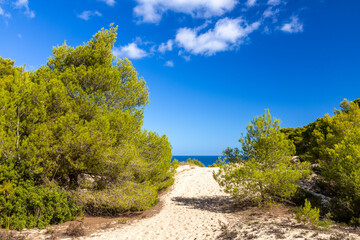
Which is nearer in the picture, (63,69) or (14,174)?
(14,174)

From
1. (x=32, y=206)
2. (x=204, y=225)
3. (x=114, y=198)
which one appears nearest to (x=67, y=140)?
(x=32, y=206)

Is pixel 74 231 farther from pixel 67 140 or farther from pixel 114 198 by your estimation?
pixel 67 140

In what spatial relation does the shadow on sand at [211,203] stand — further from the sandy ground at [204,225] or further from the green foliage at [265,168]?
the green foliage at [265,168]

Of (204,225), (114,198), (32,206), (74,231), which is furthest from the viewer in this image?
(114,198)

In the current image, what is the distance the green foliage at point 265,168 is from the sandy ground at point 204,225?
3.46 ft

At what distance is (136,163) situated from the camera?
11023 millimetres

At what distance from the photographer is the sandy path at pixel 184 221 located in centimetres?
808

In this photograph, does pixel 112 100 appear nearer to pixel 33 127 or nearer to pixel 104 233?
pixel 33 127

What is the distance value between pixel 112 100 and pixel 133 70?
2.61 meters

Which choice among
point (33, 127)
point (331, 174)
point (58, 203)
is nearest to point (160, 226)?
point (58, 203)

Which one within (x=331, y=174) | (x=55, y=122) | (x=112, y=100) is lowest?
(x=331, y=174)

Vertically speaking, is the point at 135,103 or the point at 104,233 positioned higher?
the point at 135,103

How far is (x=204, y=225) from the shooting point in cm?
920

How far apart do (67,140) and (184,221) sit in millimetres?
6554
